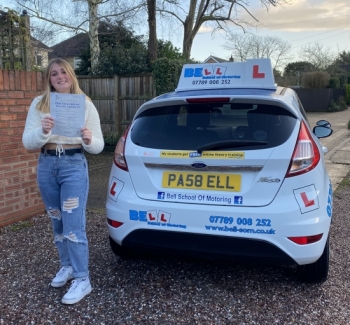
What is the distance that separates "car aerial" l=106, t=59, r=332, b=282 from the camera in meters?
2.94

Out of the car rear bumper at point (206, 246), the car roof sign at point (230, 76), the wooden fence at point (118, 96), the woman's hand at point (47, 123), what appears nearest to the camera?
the woman's hand at point (47, 123)

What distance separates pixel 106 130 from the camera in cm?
1135

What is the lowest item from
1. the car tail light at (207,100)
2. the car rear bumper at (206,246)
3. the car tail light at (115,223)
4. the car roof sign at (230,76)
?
the car rear bumper at (206,246)

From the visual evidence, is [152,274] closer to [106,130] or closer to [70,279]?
[70,279]

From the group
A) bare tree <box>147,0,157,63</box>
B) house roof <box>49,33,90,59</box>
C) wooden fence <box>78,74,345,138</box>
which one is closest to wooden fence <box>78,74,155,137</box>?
wooden fence <box>78,74,345,138</box>

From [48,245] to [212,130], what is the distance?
2.11 metres

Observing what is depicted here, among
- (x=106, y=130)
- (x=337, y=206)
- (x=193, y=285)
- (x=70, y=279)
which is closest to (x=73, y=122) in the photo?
(x=70, y=279)

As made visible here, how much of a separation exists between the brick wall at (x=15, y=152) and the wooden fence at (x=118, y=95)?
5959mm

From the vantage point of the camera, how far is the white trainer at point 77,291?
306cm

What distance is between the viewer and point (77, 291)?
3117 mm

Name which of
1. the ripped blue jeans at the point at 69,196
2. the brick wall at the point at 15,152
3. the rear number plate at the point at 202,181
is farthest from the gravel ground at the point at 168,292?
the rear number plate at the point at 202,181

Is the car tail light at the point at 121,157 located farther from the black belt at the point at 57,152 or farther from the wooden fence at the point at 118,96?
the wooden fence at the point at 118,96

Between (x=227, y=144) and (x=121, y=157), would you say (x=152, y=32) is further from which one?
(x=227, y=144)

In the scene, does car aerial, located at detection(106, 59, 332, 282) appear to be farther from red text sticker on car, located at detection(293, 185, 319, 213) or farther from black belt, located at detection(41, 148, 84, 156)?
black belt, located at detection(41, 148, 84, 156)
